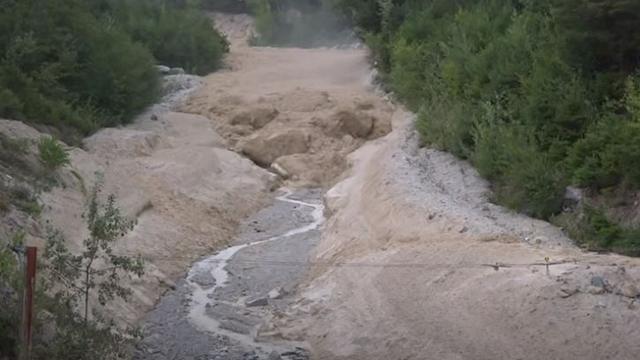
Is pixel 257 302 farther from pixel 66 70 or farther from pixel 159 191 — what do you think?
pixel 66 70

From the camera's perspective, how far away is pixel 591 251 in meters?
16.5

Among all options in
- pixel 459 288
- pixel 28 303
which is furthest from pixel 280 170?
pixel 28 303

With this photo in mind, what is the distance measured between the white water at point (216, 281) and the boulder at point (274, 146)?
444 centimetres

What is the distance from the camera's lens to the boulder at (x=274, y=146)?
30781 millimetres

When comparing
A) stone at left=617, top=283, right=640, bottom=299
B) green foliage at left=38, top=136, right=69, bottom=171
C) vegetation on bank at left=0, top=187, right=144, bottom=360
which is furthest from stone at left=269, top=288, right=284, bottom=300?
stone at left=617, top=283, right=640, bottom=299

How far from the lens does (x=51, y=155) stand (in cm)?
2127

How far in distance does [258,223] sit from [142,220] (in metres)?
3.69

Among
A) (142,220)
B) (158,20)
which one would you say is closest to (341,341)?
(142,220)

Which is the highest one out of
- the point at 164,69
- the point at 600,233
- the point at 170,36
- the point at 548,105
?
the point at 548,105

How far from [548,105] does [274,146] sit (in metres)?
11.7

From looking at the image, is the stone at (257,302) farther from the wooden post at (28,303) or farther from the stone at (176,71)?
the stone at (176,71)

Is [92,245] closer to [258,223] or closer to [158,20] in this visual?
[258,223]

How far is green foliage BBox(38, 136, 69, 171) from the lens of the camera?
2125 cm

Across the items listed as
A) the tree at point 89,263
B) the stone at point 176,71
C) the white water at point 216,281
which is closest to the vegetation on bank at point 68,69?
the stone at point 176,71
